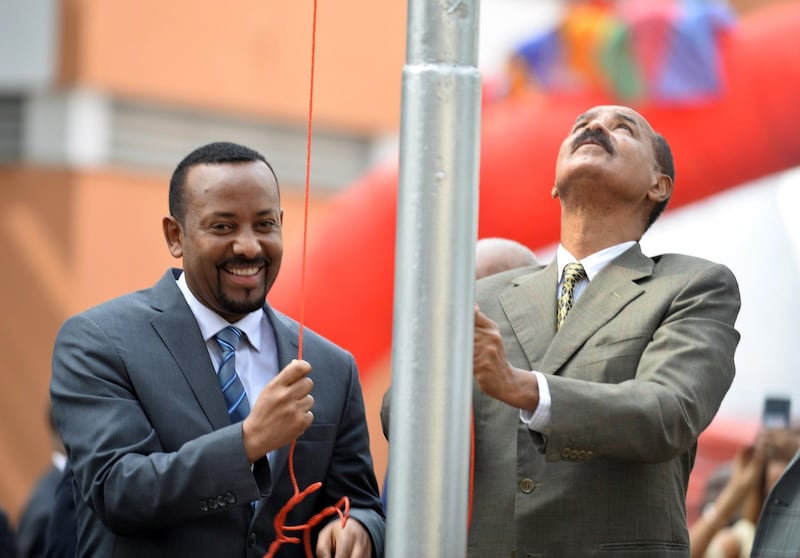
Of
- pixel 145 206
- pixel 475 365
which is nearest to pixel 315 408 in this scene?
pixel 475 365

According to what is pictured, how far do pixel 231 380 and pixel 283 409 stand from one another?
0.33 m

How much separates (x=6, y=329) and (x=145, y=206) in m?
1.24

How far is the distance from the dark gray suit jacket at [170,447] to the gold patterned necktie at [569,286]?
463 millimetres

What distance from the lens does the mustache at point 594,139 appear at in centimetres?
295

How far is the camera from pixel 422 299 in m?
2.17

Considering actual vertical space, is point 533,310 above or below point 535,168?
below

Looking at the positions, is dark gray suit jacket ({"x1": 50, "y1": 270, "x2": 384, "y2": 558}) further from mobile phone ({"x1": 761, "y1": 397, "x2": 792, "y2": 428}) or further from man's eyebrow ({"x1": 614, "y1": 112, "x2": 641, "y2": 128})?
mobile phone ({"x1": 761, "y1": 397, "x2": 792, "y2": 428})

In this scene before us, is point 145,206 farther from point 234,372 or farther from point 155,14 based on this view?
point 234,372

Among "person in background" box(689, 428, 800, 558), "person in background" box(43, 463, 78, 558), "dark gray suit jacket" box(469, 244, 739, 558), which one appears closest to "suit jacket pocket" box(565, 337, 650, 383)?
"dark gray suit jacket" box(469, 244, 739, 558)

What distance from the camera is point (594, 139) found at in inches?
116

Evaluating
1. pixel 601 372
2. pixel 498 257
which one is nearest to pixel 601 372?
pixel 601 372

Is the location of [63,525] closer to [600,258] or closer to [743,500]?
[600,258]

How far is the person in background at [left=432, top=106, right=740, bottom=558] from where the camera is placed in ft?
8.48

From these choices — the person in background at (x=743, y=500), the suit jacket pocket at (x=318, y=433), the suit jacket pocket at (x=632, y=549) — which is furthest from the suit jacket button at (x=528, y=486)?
the person in background at (x=743, y=500)
